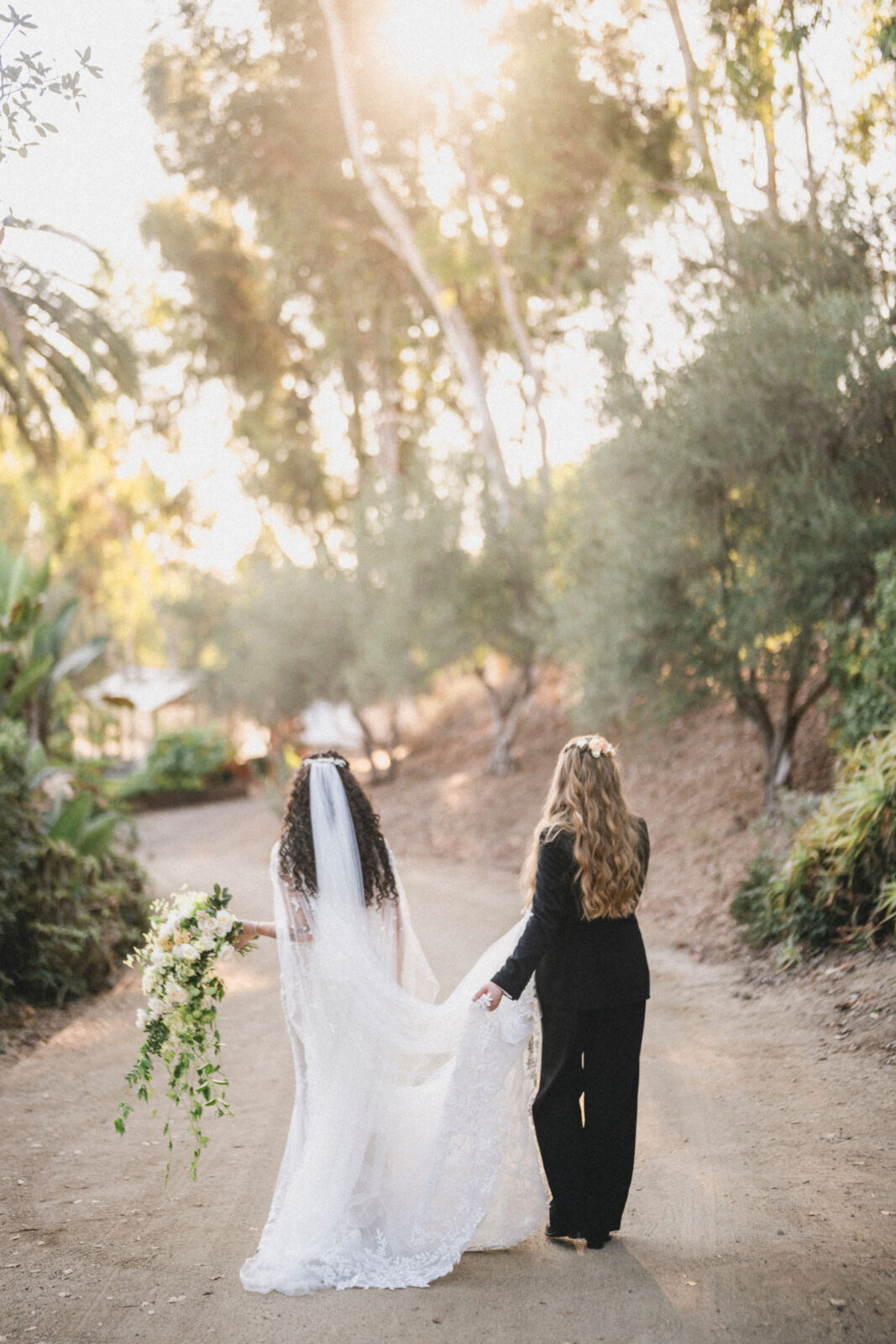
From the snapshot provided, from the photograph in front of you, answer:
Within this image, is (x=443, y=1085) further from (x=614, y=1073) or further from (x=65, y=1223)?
(x=65, y=1223)

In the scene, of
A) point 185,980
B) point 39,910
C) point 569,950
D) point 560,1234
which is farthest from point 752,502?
point 185,980

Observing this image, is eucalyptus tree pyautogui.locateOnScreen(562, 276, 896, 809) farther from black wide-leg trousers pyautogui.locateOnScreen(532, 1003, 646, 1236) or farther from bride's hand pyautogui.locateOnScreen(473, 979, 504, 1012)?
bride's hand pyautogui.locateOnScreen(473, 979, 504, 1012)

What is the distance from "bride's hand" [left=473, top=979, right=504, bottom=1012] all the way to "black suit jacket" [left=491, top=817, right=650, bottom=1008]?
0.08 feet

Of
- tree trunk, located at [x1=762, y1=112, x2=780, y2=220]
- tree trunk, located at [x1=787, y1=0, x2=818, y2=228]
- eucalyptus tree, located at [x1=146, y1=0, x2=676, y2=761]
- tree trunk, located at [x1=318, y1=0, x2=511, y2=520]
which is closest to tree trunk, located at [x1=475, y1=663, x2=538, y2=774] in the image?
eucalyptus tree, located at [x1=146, y1=0, x2=676, y2=761]

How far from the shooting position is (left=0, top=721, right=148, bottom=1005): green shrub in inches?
343

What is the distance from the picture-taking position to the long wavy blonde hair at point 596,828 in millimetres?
Answer: 4402

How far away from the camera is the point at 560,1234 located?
14.8 ft

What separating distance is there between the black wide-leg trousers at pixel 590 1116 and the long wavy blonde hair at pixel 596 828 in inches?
17.7

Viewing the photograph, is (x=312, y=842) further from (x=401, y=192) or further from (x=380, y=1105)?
(x=401, y=192)

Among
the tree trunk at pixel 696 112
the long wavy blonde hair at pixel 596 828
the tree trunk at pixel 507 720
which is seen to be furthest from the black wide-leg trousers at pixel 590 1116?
the tree trunk at pixel 507 720

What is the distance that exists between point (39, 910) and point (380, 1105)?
17.1 ft

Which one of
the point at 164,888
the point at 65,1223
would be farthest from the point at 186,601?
the point at 65,1223

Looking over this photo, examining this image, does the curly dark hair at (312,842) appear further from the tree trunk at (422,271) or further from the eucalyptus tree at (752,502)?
the tree trunk at (422,271)

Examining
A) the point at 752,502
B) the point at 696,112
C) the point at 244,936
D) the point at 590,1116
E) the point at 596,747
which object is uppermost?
the point at 696,112
